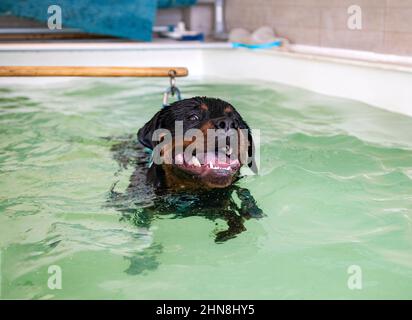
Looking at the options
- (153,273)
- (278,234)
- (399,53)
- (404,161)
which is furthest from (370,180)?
(399,53)

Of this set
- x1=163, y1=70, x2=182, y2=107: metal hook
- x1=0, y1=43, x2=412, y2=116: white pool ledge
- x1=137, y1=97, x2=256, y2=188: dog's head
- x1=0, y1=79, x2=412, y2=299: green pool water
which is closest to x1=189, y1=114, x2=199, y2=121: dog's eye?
x1=137, y1=97, x2=256, y2=188: dog's head

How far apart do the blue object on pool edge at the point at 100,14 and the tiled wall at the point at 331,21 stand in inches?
57.9

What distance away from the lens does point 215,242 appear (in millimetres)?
2783

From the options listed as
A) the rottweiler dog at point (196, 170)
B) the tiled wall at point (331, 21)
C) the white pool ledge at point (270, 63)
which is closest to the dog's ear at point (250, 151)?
the rottweiler dog at point (196, 170)

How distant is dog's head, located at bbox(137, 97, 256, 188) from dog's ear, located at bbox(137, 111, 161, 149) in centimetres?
8

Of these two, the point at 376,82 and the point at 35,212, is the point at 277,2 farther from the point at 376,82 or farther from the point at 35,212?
the point at 35,212

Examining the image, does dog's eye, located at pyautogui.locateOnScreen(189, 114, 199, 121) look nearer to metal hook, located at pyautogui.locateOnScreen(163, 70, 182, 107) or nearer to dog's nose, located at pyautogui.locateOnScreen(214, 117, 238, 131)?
dog's nose, located at pyautogui.locateOnScreen(214, 117, 238, 131)

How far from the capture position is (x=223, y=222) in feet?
9.80

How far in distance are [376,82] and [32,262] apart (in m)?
3.75

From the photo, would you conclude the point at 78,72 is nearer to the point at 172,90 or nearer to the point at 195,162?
the point at 172,90

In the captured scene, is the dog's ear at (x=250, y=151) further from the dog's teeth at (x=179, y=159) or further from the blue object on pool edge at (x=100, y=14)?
the blue object on pool edge at (x=100, y=14)

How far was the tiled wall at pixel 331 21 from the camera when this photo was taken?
5562 mm

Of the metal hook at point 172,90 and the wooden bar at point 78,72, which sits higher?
the wooden bar at point 78,72

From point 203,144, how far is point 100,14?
5.09 meters
